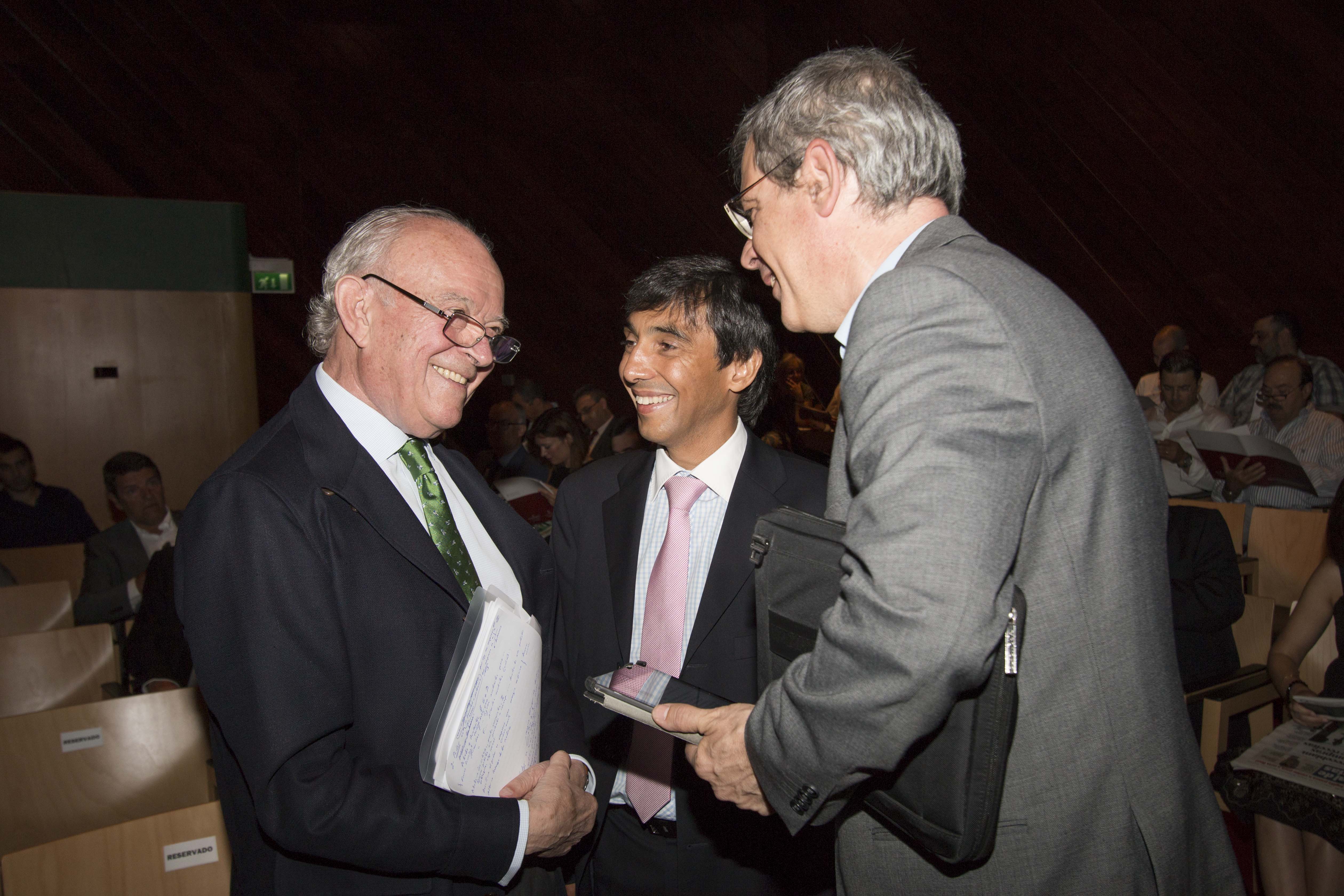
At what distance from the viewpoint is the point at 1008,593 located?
2.74ft

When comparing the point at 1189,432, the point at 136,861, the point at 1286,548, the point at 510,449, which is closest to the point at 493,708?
the point at 136,861

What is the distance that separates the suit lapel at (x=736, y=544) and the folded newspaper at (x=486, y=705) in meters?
0.41

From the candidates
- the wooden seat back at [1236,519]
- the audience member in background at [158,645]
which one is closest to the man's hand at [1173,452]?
the wooden seat back at [1236,519]

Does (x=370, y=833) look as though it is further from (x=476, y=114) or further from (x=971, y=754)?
(x=476, y=114)

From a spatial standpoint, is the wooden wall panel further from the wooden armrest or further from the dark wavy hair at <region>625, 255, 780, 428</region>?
the wooden armrest

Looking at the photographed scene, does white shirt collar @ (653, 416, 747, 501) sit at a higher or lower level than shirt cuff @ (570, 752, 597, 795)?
higher

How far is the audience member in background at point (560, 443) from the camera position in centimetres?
520

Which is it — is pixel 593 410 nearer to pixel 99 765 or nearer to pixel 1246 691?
pixel 99 765

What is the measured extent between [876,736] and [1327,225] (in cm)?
677

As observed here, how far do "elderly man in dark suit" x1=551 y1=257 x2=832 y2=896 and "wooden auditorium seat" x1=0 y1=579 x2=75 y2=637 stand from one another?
119 inches

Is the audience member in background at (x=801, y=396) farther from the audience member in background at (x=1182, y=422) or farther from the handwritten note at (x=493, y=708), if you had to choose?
the handwritten note at (x=493, y=708)

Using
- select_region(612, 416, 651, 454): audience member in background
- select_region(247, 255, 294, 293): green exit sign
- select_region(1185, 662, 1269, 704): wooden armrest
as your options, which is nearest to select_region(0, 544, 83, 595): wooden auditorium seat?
select_region(612, 416, 651, 454): audience member in background

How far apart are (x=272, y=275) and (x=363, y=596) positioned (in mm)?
8383

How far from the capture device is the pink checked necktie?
5.48 ft
